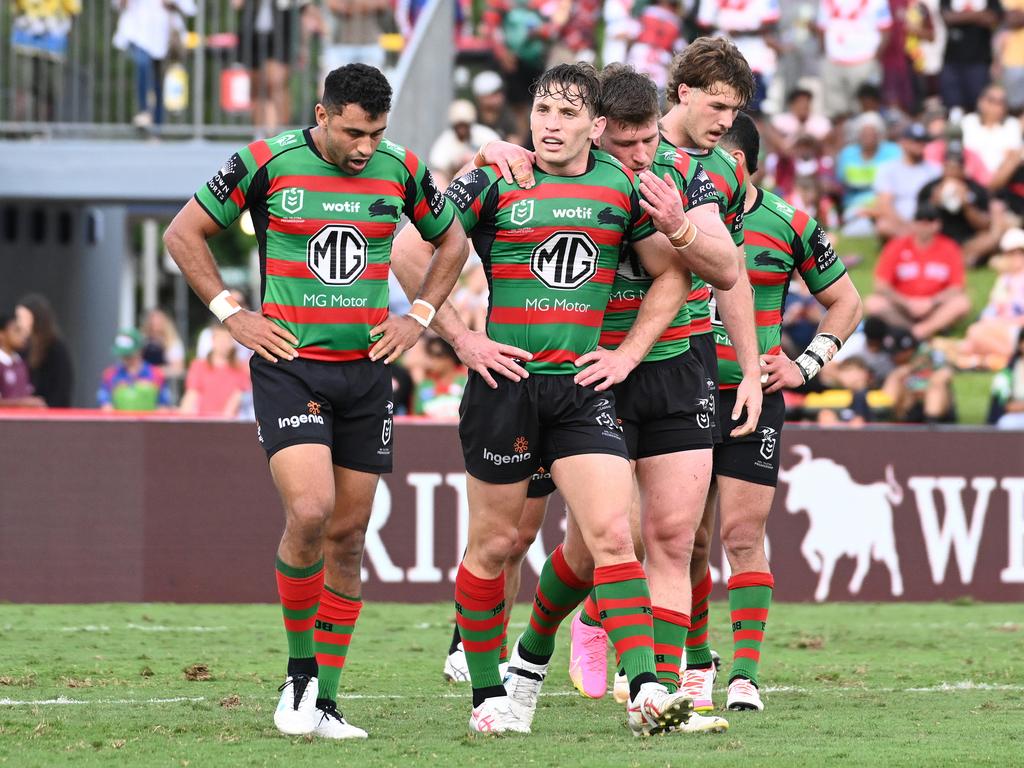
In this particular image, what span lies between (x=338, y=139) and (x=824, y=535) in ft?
22.5

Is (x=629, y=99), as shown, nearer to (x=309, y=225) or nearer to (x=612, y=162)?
(x=612, y=162)

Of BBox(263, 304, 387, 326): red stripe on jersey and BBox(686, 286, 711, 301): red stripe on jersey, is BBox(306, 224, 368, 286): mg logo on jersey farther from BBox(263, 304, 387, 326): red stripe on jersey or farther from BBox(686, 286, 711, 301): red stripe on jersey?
BBox(686, 286, 711, 301): red stripe on jersey

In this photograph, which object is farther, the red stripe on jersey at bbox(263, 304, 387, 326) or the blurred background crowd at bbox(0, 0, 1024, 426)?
the blurred background crowd at bbox(0, 0, 1024, 426)

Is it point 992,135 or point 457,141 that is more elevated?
point 992,135

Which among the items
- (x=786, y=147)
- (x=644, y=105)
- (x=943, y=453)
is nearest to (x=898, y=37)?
(x=786, y=147)

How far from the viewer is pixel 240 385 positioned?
15.2 m

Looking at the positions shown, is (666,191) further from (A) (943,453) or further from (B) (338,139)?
(A) (943,453)

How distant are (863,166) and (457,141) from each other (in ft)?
13.6

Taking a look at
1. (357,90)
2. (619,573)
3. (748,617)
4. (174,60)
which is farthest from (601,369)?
(174,60)

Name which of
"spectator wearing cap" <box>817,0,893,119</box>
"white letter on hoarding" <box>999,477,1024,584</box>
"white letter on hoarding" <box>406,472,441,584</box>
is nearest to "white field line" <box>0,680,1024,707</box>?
"white letter on hoarding" <box>406,472,441,584</box>

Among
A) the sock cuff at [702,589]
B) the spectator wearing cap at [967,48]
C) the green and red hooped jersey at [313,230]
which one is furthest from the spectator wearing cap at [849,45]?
the green and red hooped jersey at [313,230]

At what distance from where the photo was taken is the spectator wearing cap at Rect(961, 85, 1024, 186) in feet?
58.0

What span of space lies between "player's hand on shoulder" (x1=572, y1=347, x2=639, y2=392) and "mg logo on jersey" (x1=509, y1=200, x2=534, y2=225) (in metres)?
0.54

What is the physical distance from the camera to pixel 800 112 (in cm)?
1881
